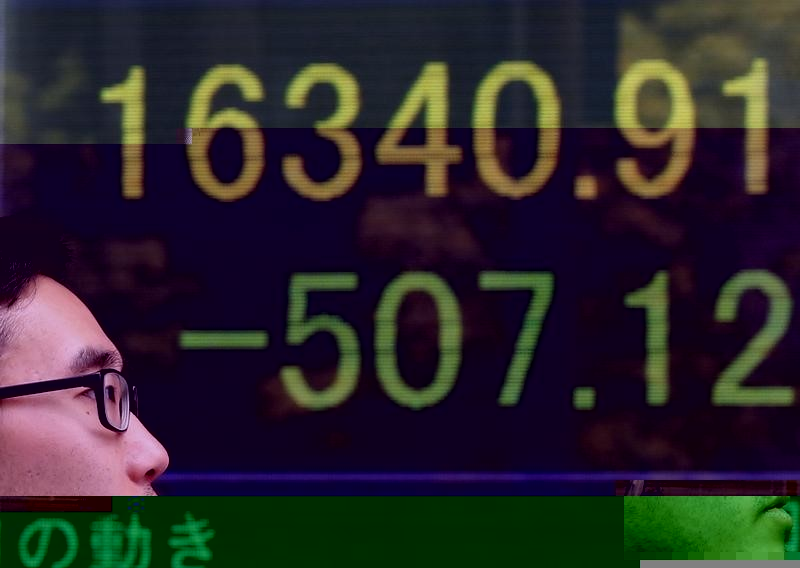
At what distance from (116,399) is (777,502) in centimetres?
159

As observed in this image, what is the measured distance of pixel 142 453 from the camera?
11.1ft

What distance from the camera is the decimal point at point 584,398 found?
10.9ft

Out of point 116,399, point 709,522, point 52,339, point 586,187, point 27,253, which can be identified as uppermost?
point 586,187

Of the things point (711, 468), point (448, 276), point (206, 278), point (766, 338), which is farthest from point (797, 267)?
point (206, 278)

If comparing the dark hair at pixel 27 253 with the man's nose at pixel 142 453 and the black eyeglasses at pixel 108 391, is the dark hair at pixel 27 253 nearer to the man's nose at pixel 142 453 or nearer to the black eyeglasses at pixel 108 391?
the black eyeglasses at pixel 108 391

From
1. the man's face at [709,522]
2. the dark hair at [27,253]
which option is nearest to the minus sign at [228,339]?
the dark hair at [27,253]

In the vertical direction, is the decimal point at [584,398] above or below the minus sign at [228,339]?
below

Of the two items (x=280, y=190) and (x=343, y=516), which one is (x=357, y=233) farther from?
(x=343, y=516)

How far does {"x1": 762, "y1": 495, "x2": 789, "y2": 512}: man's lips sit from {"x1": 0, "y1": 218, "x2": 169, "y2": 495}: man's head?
1436mm

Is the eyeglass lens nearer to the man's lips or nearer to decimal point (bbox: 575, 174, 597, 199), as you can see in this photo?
decimal point (bbox: 575, 174, 597, 199)

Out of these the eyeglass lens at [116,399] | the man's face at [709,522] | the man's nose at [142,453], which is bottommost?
the man's face at [709,522]

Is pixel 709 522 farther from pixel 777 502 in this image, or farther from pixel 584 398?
pixel 584 398

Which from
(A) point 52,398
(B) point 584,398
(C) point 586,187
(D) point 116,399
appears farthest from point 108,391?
(C) point 586,187

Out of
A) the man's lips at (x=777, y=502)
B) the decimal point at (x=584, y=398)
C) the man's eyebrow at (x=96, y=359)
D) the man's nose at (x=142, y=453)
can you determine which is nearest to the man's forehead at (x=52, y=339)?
the man's eyebrow at (x=96, y=359)
